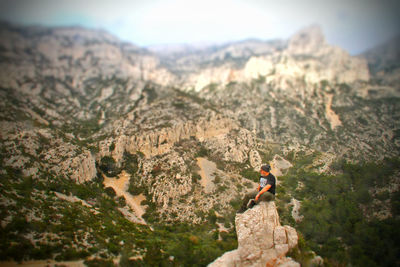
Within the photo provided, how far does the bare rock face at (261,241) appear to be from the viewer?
1762 cm

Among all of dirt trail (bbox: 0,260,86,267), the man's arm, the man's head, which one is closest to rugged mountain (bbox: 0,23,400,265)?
dirt trail (bbox: 0,260,86,267)

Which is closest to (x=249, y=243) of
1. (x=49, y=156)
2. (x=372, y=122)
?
(x=49, y=156)

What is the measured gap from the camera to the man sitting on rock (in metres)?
17.9

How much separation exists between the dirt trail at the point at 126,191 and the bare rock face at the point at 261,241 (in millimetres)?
36288

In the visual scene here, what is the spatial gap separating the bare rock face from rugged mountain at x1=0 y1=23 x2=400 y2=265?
33.9 ft

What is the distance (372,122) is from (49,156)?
4786 inches

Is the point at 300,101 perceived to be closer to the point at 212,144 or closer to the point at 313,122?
the point at 313,122

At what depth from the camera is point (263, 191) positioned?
19.1 meters

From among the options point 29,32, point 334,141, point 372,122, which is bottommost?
point 334,141

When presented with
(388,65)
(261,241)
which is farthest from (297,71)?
(261,241)

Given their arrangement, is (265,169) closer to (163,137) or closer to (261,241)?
(261,241)

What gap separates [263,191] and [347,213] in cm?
3298

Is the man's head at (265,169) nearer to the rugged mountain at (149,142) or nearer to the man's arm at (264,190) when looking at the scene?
the man's arm at (264,190)

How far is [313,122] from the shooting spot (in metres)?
104
